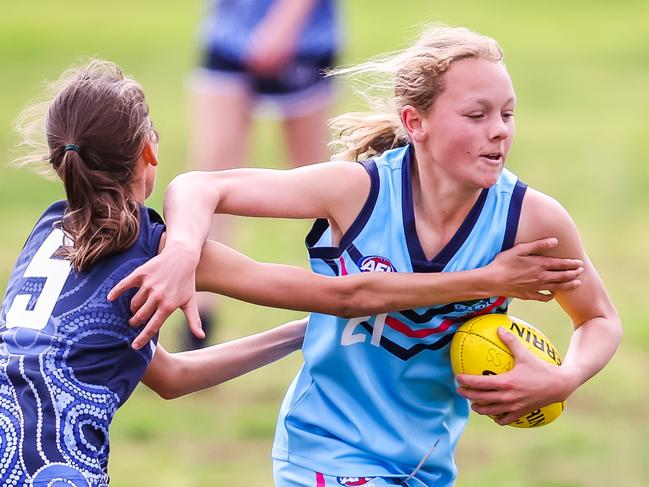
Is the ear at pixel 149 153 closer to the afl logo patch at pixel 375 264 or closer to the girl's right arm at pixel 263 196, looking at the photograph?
the girl's right arm at pixel 263 196

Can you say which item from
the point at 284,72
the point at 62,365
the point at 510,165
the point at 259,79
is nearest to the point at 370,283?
the point at 62,365

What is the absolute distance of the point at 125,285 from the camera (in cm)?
310

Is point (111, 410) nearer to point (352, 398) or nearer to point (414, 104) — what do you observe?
point (352, 398)

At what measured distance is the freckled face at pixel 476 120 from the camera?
3.46 m

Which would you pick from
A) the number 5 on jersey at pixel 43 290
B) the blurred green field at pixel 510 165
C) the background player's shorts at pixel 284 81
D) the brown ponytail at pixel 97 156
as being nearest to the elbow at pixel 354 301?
the brown ponytail at pixel 97 156

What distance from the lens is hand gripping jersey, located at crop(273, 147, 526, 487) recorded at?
3.59 meters

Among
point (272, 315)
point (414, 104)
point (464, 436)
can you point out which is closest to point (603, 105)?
point (272, 315)

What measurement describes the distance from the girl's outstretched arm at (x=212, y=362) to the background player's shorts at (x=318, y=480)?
29 cm

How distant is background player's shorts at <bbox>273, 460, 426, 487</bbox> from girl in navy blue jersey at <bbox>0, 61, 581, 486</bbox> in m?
0.47

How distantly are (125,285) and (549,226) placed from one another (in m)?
1.17

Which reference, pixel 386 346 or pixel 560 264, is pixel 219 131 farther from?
pixel 560 264

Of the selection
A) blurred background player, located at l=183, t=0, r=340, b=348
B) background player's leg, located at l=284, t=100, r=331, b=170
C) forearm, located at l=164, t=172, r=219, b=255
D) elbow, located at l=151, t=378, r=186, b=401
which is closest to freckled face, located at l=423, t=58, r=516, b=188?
forearm, located at l=164, t=172, r=219, b=255

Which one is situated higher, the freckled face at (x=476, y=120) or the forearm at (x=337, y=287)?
the freckled face at (x=476, y=120)

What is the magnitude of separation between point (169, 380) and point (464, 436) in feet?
8.48
